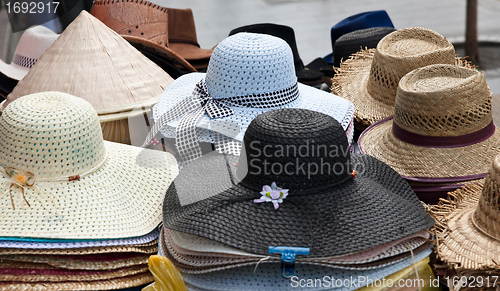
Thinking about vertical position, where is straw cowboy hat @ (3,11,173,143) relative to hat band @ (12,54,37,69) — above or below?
above

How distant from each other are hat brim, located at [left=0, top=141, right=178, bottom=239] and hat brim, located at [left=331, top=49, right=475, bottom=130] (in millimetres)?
1035

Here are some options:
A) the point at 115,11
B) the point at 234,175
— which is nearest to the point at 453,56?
the point at 234,175

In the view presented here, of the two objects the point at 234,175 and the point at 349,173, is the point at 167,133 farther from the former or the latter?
the point at 349,173

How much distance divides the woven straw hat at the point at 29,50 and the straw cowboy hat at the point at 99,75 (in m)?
0.49

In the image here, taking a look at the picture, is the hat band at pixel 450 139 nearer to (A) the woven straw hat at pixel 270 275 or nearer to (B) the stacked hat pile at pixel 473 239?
(B) the stacked hat pile at pixel 473 239

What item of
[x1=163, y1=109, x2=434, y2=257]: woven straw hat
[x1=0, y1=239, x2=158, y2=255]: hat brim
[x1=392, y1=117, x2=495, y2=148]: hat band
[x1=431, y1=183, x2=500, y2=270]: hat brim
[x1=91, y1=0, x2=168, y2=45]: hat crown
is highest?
[x1=91, y1=0, x2=168, y2=45]: hat crown

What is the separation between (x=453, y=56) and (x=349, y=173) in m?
1.12

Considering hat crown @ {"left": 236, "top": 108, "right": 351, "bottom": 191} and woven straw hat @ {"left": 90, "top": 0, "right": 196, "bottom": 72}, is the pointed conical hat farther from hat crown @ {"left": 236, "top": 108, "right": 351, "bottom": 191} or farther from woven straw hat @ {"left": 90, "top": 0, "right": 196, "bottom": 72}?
hat crown @ {"left": 236, "top": 108, "right": 351, "bottom": 191}

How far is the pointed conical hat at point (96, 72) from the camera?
83.5 inches

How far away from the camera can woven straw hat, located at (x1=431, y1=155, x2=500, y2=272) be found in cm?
142

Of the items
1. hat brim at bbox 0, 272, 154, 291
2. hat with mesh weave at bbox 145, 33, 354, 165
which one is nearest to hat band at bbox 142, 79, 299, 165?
hat with mesh weave at bbox 145, 33, 354, 165

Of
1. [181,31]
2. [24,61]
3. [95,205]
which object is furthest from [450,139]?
[24,61]

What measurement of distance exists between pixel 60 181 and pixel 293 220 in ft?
2.45

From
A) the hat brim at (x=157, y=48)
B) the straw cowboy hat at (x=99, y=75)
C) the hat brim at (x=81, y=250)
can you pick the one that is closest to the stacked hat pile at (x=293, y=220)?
the hat brim at (x=81, y=250)
